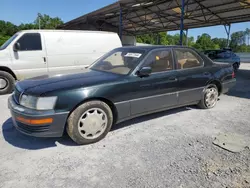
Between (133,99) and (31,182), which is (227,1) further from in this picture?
(31,182)

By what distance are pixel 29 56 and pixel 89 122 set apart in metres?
4.41

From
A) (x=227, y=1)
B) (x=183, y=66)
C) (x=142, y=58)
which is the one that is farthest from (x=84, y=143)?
(x=227, y=1)

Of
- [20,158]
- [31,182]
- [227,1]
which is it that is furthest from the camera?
[227,1]

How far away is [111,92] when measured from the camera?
2.95 m

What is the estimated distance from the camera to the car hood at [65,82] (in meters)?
2.63

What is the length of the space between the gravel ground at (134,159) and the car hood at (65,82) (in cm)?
87

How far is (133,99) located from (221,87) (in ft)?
8.79

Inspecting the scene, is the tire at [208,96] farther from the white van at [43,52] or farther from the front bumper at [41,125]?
the white van at [43,52]

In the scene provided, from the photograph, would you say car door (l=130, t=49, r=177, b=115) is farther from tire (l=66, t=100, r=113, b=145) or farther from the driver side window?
tire (l=66, t=100, r=113, b=145)

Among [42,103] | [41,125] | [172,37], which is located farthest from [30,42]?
[172,37]

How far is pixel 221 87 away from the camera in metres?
4.68

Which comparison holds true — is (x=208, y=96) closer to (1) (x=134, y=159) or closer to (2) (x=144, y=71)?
(2) (x=144, y=71)

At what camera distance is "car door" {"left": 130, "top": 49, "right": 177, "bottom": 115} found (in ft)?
10.7

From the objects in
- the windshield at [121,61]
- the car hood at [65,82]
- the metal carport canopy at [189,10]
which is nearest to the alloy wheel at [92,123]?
the car hood at [65,82]
